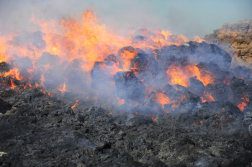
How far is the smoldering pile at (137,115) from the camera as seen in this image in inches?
419

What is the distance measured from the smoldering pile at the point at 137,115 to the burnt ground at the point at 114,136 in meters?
0.05

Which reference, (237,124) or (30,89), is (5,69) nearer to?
(30,89)

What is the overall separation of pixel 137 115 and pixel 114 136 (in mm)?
4227

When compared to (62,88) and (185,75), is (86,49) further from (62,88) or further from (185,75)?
(185,75)

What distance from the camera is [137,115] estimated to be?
17.4 metres

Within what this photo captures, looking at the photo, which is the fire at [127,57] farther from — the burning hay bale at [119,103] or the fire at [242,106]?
the fire at [242,106]

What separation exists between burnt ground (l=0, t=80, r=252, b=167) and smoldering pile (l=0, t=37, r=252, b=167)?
0.17ft

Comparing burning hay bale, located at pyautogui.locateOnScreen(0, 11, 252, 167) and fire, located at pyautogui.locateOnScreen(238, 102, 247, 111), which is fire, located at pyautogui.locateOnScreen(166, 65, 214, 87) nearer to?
burning hay bale, located at pyautogui.locateOnScreen(0, 11, 252, 167)

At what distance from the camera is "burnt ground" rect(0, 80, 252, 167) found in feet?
33.6

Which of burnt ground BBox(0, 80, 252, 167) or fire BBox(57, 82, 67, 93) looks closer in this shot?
burnt ground BBox(0, 80, 252, 167)

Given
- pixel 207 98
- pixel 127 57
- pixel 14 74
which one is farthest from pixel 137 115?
pixel 14 74

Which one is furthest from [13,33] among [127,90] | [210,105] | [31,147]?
[210,105]

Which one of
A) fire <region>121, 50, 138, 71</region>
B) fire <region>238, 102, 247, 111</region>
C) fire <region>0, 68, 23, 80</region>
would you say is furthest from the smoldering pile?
fire <region>0, 68, 23, 80</region>

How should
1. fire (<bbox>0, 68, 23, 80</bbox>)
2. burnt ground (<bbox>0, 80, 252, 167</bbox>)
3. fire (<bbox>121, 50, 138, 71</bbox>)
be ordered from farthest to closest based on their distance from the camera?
fire (<bbox>121, 50, 138, 71</bbox>) → fire (<bbox>0, 68, 23, 80</bbox>) → burnt ground (<bbox>0, 80, 252, 167</bbox>)
